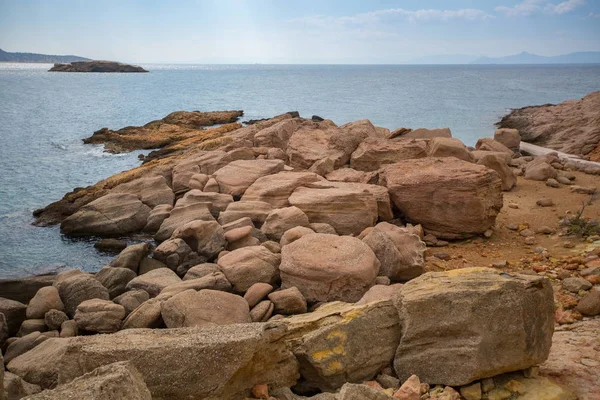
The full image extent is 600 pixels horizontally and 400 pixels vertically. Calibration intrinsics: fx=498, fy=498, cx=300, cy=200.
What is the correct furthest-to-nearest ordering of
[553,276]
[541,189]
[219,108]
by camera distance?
[219,108], [541,189], [553,276]

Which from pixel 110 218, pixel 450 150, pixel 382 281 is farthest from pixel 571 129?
pixel 110 218

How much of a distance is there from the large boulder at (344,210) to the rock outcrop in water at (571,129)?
11667 mm

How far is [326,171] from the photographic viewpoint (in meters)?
13.9

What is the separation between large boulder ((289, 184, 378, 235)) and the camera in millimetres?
10891

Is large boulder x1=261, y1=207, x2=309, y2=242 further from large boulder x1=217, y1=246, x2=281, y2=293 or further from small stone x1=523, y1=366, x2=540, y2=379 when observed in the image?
small stone x1=523, y1=366, x2=540, y2=379

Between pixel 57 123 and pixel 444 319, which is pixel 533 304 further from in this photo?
pixel 57 123

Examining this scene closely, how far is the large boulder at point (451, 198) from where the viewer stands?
10570mm

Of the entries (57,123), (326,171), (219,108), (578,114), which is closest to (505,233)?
(326,171)

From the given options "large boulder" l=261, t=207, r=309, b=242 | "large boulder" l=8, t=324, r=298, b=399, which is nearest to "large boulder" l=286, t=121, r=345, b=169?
"large boulder" l=261, t=207, r=309, b=242

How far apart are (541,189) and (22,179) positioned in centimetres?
1873

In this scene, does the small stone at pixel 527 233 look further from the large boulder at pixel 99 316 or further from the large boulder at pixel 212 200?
the large boulder at pixel 99 316

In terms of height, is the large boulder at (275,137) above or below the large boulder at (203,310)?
above

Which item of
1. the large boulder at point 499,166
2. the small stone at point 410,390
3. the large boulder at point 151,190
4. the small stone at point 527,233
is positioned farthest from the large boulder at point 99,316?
the large boulder at point 499,166

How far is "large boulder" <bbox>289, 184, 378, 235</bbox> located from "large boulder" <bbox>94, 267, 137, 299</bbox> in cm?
391
